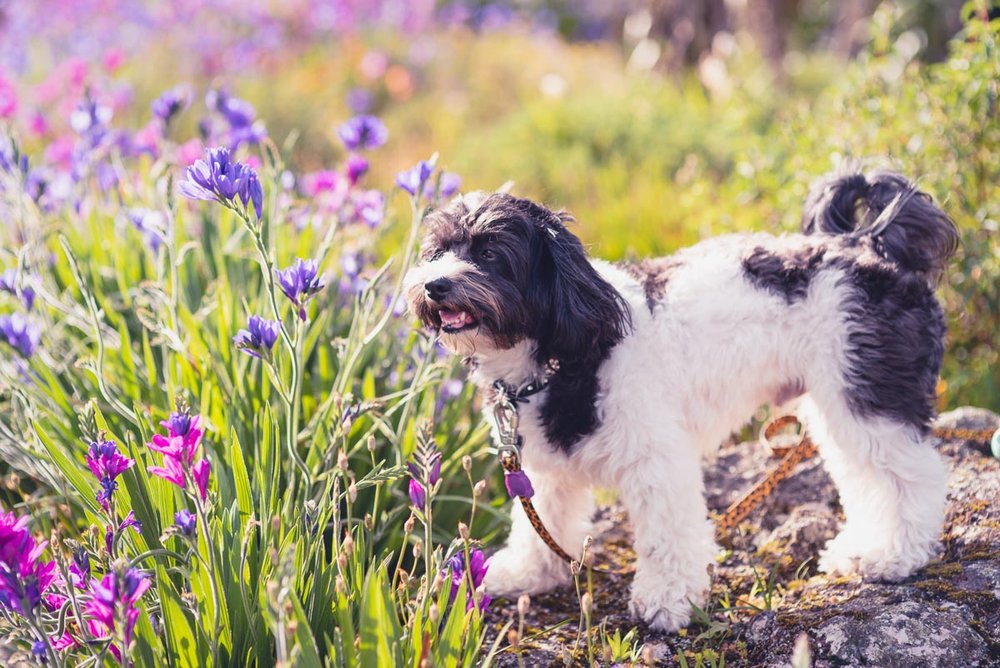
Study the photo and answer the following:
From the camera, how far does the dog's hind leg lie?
9.37 ft

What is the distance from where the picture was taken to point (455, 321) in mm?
2570

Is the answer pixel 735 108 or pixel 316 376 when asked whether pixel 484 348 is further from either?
pixel 735 108

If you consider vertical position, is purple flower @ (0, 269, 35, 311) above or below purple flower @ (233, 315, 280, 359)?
above

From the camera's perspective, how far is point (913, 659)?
7.92 ft

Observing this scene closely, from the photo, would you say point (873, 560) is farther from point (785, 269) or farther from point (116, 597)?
point (116, 597)

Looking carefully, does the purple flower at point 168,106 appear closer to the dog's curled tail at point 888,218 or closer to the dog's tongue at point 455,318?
the dog's tongue at point 455,318

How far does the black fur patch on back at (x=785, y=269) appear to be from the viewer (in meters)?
2.90

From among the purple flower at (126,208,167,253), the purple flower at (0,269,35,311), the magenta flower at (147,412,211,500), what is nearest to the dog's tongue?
the magenta flower at (147,412,211,500)

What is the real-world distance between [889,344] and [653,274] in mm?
760

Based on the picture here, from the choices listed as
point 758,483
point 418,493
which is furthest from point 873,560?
point 418,493

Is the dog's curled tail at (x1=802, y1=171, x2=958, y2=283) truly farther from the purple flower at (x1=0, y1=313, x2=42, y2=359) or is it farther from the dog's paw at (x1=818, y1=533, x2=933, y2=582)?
the purple flower at (x1=0, y1=313, x2=42, y2=359)

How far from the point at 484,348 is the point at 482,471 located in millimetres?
1039

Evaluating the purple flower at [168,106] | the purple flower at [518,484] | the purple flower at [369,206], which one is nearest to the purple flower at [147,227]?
the purple flower at [168,106]

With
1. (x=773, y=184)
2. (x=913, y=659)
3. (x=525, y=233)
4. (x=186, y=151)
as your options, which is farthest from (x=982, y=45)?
(x=186, y=151)
